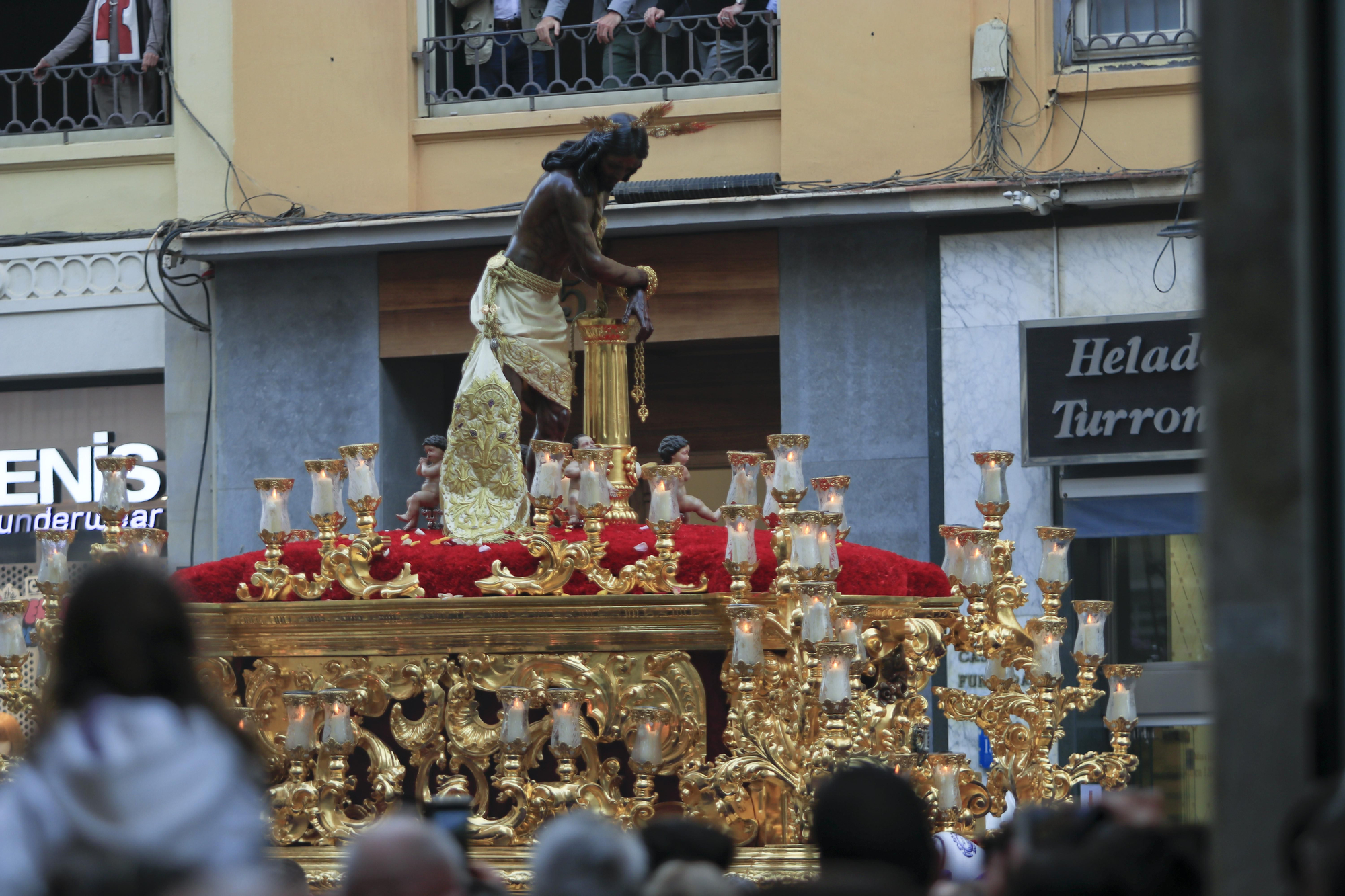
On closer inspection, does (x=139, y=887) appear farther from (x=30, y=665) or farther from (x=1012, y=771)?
(x=30, y=665)

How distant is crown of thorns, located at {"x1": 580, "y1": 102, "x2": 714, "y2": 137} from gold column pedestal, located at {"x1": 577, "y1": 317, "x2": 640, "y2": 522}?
783 millimetres

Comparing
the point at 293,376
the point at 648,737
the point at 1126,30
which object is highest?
the point at 1126,30

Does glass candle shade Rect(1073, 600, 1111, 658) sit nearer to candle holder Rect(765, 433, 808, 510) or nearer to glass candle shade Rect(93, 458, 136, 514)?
candle holder Rect(765, 433, 808, 510)

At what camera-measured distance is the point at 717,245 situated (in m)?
11.8

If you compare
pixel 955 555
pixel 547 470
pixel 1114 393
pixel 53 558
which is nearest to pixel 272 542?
pixel 53 558

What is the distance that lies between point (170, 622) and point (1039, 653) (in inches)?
190

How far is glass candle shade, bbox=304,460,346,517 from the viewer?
21.9ft

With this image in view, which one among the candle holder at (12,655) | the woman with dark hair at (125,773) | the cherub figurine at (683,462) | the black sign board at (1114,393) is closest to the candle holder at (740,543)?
the cherub figurine at (683,462)

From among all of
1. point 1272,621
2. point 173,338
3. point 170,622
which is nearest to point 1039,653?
point 1272,621

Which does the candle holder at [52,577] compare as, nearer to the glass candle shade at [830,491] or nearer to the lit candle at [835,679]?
the glass candle shade at [830,491]

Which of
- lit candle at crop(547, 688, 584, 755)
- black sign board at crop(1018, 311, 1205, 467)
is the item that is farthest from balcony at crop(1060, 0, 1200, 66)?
lit candle at crop(547, 688, 584, 755)

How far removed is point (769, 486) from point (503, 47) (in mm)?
6647

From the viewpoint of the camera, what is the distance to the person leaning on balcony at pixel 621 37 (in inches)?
491

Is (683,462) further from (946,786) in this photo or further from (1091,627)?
(946,786)
